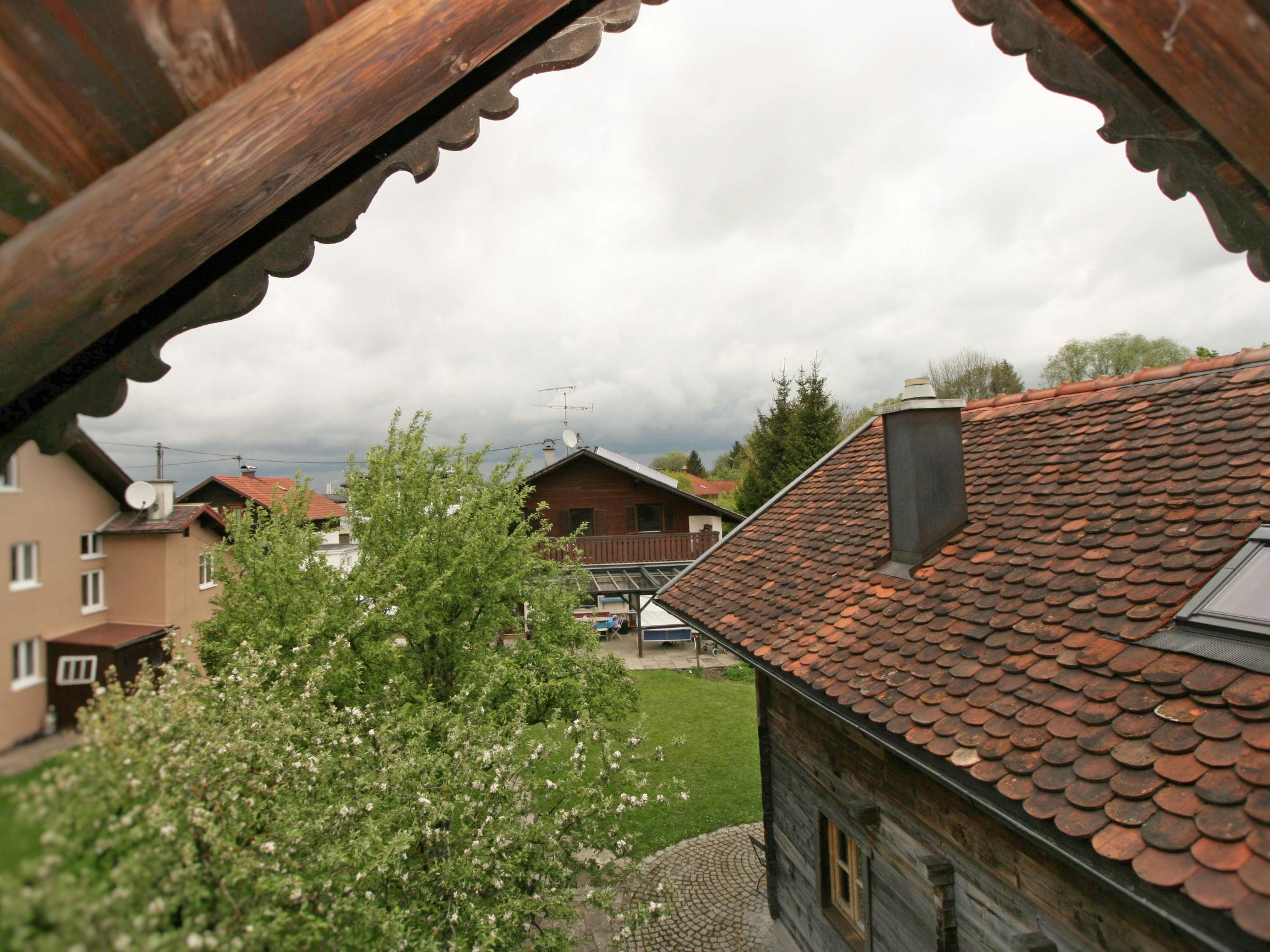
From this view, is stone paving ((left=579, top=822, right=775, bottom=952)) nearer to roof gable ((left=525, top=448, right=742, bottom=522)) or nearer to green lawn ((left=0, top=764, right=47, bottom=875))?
green lawn ((left=0, top=764, right=47, bottom=875))

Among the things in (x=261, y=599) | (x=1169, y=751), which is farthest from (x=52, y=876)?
(x=261, y=599)

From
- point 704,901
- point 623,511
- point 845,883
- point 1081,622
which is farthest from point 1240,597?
point 623,511

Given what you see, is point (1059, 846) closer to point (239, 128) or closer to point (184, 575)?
point (184, 575)

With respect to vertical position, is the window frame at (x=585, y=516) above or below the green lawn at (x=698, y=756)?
above

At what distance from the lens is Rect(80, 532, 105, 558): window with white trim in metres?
0.91

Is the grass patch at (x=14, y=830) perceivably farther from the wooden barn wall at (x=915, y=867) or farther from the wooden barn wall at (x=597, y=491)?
the wooden barn wall at (x=597, y=491)

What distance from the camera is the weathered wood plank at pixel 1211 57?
114cm

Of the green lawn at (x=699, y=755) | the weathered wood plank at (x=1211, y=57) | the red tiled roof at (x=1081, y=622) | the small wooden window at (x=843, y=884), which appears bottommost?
the green lawn at (x=699, y=755)

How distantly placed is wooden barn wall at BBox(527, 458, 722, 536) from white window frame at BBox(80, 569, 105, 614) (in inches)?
837

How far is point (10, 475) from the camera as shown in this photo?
0.85 metres

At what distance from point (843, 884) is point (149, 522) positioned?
20.9 feet

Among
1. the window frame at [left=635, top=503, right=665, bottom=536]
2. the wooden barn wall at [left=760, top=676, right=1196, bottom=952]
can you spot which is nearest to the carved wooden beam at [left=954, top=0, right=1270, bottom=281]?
the wooden barn wall at [left=760, top=676, right=1196, bottom=952]

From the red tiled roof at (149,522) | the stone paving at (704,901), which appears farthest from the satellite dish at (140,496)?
the stone paving at (704,901)

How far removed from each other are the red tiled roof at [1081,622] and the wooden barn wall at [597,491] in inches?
608
